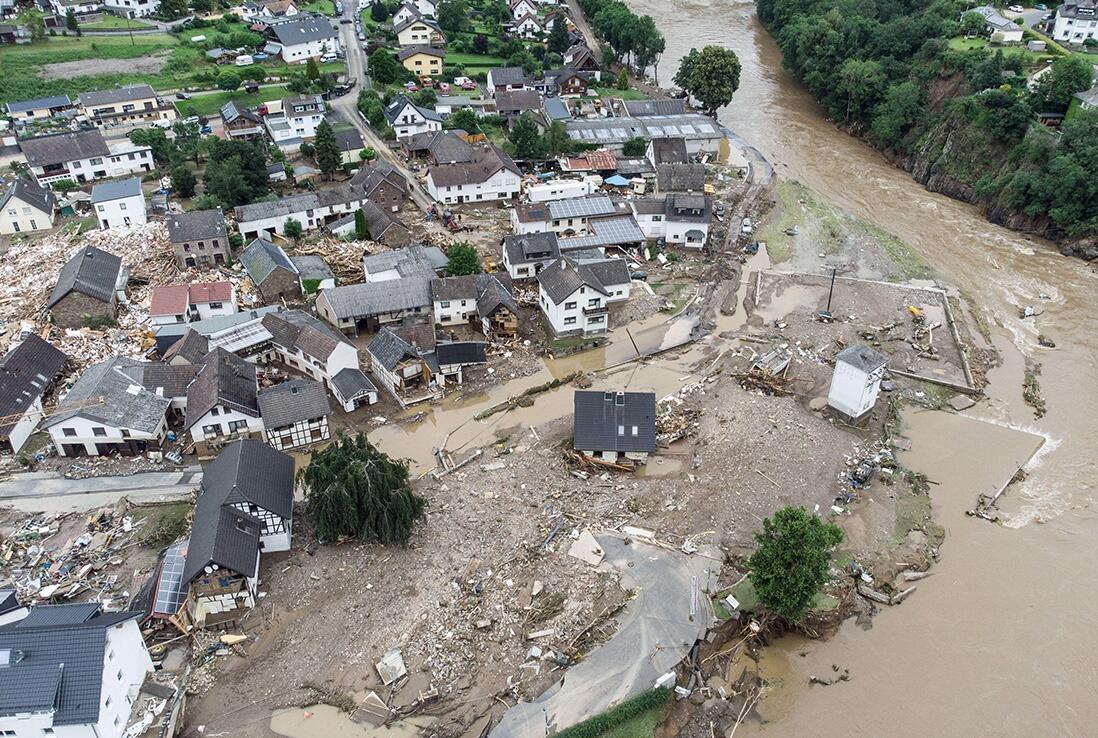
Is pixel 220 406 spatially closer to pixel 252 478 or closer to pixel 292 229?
pixel 252 478

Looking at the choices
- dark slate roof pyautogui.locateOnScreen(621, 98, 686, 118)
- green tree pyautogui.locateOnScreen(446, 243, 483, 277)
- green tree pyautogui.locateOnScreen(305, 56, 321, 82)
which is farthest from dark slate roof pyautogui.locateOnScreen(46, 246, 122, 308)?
dark slate roof pyautogui.locateOnScreen(621, 98, 686, 118)

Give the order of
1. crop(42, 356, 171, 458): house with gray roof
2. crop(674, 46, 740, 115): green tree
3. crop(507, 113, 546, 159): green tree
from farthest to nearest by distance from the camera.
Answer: crop(674, 46, 740, 115): green tree < crop(507, 113, 546, 159): green tree < crop(42, 356, 171, 458): house with gray roof

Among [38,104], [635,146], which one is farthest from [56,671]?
[38,104]

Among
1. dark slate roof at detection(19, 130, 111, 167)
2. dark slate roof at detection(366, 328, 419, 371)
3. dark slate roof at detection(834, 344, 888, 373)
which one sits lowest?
dark slate roof at detection(366, 328, 419, 371)

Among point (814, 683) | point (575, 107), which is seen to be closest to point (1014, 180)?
point (575, 107)

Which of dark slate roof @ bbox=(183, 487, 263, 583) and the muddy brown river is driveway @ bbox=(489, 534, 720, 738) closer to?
the muddy brown river

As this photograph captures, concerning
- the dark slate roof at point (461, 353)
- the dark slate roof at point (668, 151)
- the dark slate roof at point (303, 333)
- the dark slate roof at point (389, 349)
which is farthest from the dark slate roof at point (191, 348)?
the dark slate roof at point (668, 151)

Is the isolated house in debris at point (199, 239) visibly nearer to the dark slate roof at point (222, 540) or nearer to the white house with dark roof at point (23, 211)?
the white house with dark roof at point (23, 211)
